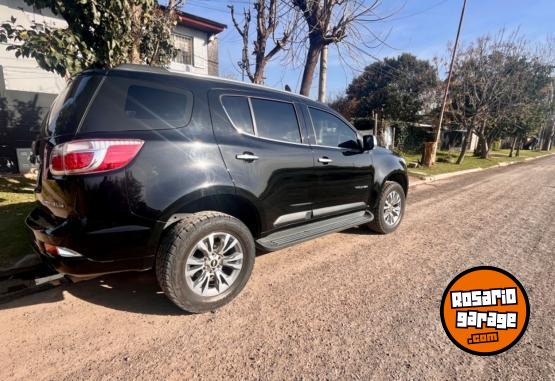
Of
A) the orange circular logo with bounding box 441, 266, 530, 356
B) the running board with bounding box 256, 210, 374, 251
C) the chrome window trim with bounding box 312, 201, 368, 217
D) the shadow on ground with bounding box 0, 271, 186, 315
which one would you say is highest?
the chrome window trim with bounding box 312, 201, 368, 217

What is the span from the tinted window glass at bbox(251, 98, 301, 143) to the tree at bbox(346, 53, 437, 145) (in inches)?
685

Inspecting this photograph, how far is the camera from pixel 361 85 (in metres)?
31.1

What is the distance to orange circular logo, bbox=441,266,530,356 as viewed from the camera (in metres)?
2.09

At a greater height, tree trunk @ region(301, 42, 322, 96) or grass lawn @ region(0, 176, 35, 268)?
tree trunk @ region(301, 42, 322, 96)

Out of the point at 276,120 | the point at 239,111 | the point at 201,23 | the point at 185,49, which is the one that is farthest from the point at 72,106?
the point at 201,23

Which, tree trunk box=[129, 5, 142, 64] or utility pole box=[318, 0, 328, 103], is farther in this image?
utility pole box=[318, 0, 328, 103]

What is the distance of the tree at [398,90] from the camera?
2367 centimetres

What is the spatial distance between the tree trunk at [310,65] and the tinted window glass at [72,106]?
21.4ft

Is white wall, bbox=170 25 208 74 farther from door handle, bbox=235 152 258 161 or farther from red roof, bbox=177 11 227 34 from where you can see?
door handle, bbox=235 152 258 161

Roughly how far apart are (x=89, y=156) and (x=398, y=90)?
27750mm

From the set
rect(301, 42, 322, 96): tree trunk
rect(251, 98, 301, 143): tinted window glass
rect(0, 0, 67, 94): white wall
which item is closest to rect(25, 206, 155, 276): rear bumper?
rect(251, 98, 301, 143): tinted window glass

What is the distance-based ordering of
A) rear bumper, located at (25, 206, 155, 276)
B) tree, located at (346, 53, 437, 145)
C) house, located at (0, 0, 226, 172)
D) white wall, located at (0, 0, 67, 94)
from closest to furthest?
rear bumper, located at (25, 206, 155, 276), house, located at (0, 0, 226, 172), white wall, located at (0, 0, 67, 94), tree, located at (346, 53, 437, 145)

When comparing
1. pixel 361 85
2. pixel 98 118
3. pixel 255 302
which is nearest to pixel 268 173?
pixel 255 302

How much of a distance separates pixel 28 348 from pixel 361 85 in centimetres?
3325
